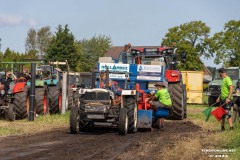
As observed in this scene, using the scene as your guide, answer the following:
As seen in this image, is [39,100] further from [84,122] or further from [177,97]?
[177,97]

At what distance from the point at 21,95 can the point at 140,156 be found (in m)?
8.97

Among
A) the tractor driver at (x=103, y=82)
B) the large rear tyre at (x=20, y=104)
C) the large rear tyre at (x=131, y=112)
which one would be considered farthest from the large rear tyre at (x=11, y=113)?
the large rear tyre at (x=131, y=112)

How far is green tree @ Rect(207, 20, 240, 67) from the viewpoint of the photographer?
6169 centimetres

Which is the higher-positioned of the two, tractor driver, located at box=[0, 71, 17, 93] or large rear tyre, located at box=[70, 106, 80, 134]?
tractor driver, located at box=[0, 71, 17, 93]

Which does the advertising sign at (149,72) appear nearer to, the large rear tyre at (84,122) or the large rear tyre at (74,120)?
the large rear tyre at (84,122)

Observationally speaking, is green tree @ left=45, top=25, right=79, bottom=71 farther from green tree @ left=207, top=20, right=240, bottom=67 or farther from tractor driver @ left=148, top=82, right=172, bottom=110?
tractor driver @ left=148, top=82, right=172, bottom=110

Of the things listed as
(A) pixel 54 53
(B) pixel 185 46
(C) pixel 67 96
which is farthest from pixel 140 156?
(B) pixel 185 46

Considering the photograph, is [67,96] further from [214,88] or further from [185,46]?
[185,46]

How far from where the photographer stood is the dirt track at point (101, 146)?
9.98m

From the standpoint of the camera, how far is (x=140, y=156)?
9.95 m

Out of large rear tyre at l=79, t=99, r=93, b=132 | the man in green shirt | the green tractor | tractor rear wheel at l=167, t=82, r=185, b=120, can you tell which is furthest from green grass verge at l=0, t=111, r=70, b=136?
the green tractor

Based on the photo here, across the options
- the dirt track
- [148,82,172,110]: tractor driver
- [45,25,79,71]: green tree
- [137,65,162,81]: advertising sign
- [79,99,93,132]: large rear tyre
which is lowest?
the dirt track

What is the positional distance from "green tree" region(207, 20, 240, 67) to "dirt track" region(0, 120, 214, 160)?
157 feet

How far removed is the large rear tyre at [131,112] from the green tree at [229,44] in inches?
1835
